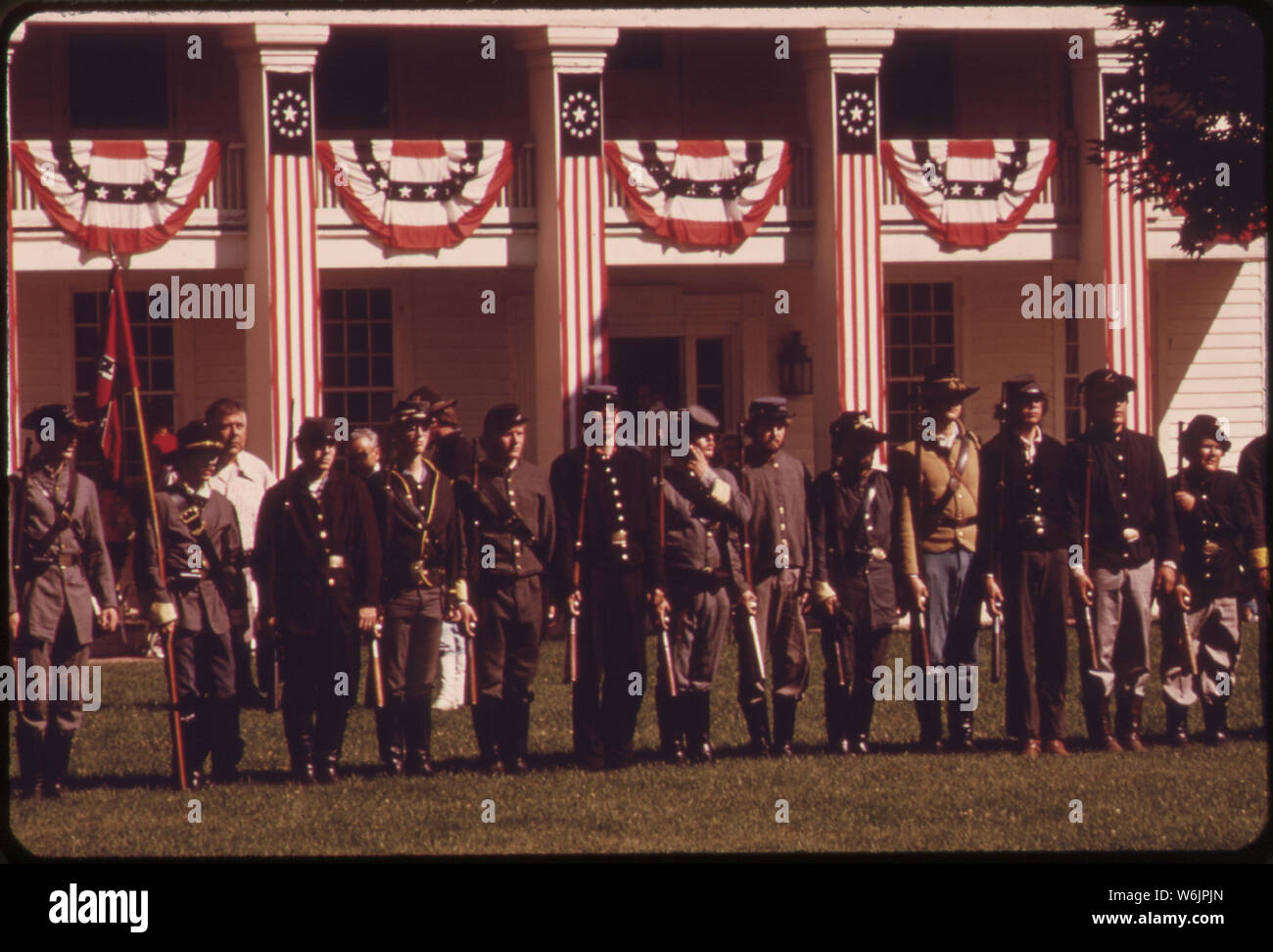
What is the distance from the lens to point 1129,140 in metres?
13.1

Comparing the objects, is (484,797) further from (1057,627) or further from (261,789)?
(1057,627)

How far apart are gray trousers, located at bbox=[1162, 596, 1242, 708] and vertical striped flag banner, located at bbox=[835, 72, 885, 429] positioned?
24.8 ft

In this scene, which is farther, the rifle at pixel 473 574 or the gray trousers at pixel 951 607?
the gray trousers at pixel 951 607

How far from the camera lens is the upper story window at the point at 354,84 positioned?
20.7 meters

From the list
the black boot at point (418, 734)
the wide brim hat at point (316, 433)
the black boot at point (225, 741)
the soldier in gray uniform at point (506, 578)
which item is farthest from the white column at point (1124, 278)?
the black boot at point (225, 741)

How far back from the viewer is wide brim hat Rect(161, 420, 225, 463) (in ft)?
37.3

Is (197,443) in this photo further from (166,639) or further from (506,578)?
(506,578)

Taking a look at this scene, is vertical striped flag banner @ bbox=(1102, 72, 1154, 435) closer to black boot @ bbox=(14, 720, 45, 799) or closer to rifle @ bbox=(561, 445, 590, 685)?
rifle @ bbox=(561, 445, 590, 685)

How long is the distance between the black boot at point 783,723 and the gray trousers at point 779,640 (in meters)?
0.04

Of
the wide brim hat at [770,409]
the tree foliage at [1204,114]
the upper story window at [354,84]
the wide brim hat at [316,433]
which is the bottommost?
the wide brim hat at [316,433]

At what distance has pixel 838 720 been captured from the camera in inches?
466

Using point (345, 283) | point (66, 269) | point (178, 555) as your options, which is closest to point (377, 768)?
point (178, 555)

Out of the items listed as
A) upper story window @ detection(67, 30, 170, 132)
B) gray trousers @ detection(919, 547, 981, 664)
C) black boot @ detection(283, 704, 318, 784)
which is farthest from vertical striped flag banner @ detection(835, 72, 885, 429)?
black boot @ detection(283, 704, 318, 784)

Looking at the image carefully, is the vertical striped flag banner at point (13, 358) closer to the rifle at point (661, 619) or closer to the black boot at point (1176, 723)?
the rifle at point (661, 619)
